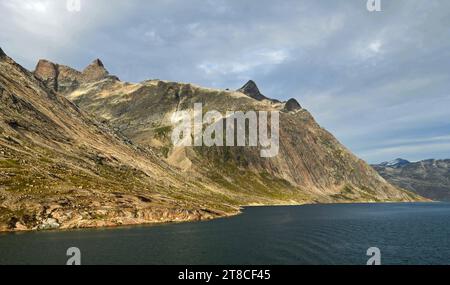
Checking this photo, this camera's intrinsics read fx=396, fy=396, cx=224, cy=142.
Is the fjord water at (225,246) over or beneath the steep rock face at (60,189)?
beneath

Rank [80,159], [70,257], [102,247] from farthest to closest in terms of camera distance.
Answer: [80,159]
[102,247]
[70,257]

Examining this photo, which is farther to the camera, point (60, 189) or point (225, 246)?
point (60, 189)

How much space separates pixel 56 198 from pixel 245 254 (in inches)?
2903

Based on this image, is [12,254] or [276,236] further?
[276,236]

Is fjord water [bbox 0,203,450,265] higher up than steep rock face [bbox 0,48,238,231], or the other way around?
steep rock face [bbox 0,48,238,231]

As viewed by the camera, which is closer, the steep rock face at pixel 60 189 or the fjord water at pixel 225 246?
the fjord water at pixel 225 246

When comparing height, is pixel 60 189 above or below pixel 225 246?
above

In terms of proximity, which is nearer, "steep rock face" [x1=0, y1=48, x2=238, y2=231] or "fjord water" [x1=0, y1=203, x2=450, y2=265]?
"fjord water" [x1=0, y1=203, x2=450, y2=265]

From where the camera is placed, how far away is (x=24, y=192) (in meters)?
125
